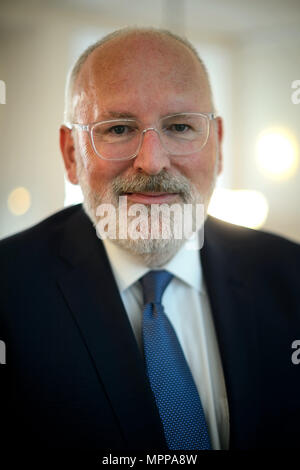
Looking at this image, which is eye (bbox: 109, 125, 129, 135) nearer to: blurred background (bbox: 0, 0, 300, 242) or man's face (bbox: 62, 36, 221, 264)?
man's face (bbox: 62, 36, 221, 264)

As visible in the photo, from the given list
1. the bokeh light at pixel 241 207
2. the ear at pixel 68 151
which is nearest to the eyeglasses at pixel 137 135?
the ear at pixel 68 151

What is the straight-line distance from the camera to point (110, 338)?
911 mm

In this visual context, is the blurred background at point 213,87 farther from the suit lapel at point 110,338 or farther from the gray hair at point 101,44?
the suit lapel at point 110,338

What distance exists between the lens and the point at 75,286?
3.22ft

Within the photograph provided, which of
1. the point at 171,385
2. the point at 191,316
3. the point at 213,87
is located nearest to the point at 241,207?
Result: the point at 213,87

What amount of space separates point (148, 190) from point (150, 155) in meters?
0.09

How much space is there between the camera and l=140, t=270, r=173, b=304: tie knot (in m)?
1.01

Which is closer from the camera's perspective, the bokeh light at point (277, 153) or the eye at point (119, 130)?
the eye at point (119, 130)

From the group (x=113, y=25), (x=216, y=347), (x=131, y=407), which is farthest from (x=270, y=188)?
(x=131, y=407)

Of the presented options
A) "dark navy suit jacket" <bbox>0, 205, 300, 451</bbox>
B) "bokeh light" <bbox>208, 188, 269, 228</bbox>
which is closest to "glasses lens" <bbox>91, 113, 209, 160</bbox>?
"dark navy suit jacket" <bbox>0, 205, 300, 451</bbox>

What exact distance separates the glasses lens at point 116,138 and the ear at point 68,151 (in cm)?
14

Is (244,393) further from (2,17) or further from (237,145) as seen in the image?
(2,17)

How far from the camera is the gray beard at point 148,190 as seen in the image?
3.10 feet

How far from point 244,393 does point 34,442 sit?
1.71 ft
